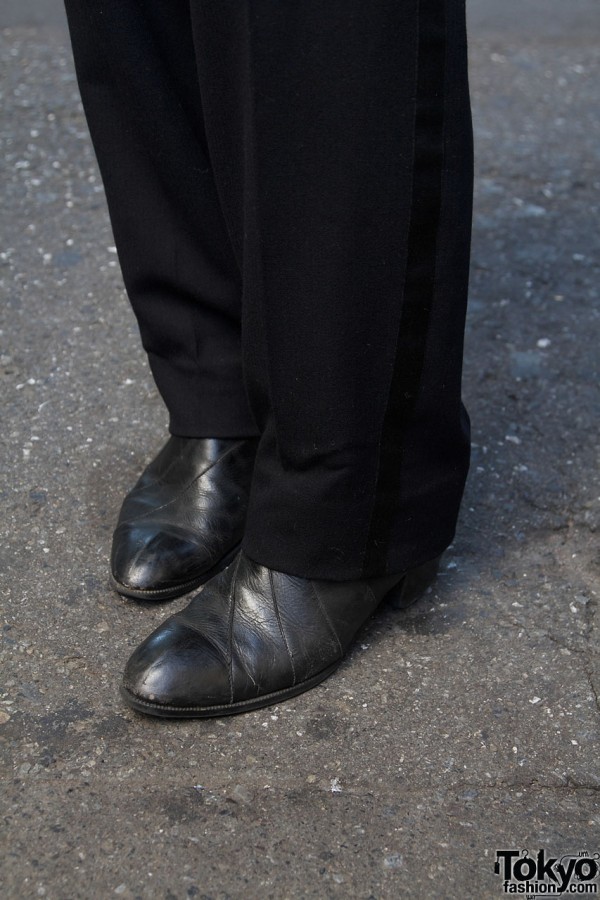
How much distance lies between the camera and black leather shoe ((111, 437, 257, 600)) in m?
1.47

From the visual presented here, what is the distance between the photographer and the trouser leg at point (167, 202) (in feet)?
4.42

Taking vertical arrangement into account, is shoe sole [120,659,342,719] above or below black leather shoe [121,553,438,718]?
below

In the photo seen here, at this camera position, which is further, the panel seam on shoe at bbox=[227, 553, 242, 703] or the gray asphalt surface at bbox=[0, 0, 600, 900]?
the panel seam on shoe at bbox=[227, 553, 242, 703]

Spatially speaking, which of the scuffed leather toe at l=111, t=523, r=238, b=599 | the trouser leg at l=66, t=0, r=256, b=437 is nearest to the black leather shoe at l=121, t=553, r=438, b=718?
the scuffed leather toe at l=111, t=523, r=238, b=599

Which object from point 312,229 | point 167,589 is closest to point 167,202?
point 312,229

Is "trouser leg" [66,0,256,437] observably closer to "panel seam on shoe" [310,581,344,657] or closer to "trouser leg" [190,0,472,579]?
"trouser leg" [190,0,472,579]

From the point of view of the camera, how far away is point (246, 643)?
52.0 inches

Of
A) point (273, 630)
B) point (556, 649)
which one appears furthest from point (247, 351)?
point (556, 649)

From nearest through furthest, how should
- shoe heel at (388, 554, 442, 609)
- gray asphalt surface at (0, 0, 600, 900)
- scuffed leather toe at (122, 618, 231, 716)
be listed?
gray asphalt surface at (0, 0, 600, 900) < scuffed leather toe at (122, 618, 231, 716) < shoe heel at (388, 554, 442, 609)

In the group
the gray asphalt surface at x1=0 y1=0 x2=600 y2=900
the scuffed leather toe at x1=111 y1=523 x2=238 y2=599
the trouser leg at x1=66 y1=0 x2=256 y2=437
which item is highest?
the trouser leg at x1=66 y1=0 x2=256 y2=437

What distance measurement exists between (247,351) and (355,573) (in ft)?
1.05

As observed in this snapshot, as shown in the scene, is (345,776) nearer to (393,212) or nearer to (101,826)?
(101,826)

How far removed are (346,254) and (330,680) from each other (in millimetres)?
585

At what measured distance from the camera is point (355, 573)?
4.37ft
